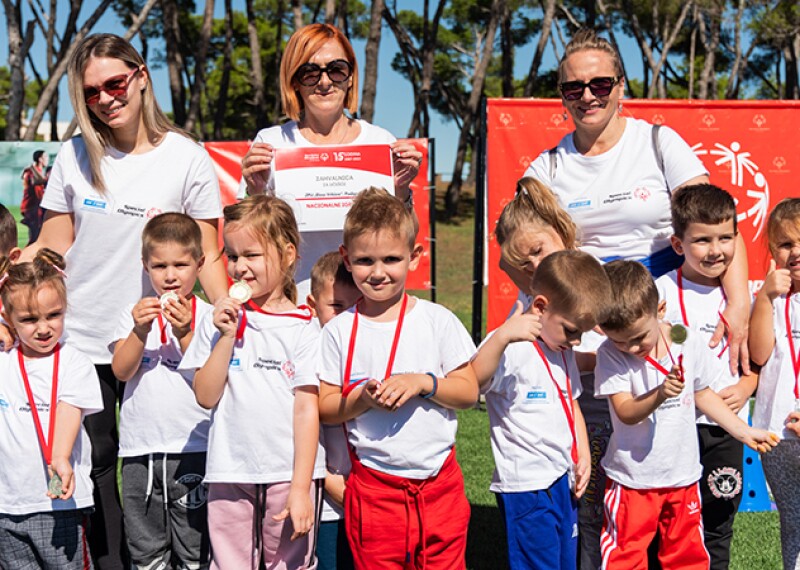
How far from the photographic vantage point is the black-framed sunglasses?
3566mm

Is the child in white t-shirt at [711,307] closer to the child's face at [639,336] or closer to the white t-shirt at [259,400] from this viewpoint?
the child's face at [639,336]

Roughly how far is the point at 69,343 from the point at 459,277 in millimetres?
16826

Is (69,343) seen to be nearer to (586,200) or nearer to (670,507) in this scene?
(586,200)

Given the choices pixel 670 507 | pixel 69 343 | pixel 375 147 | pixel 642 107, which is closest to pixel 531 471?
pixel 670 507

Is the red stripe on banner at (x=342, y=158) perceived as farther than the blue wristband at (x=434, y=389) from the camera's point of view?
Yes

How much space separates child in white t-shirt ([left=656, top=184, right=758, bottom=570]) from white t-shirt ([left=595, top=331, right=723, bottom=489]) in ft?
0.40

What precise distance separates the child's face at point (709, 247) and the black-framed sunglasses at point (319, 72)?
1.58m

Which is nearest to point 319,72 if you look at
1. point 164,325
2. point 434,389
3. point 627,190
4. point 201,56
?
point 164,325

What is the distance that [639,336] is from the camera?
10.5 ft

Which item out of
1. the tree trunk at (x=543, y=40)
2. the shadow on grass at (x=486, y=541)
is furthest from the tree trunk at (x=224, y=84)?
the shadow on grass at (x=486, y=541)

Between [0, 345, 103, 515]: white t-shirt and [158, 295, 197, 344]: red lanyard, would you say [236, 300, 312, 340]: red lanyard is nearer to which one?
[158, 295, 197, 344]: red lanyard

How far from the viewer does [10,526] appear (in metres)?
3.24

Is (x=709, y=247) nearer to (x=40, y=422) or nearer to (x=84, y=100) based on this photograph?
(x=84, y=100)

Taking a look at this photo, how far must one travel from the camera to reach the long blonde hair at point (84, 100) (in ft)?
11.1
